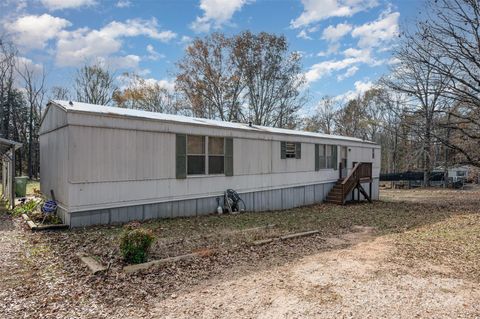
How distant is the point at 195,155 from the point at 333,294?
6.46m

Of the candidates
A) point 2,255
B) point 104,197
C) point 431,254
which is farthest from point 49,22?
point 431,254

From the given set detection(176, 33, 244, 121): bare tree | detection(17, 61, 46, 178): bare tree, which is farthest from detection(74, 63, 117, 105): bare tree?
detection(176, 33, 244, 121): bare tree

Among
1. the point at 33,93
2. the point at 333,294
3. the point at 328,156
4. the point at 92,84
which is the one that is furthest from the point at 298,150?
the point at 33,93

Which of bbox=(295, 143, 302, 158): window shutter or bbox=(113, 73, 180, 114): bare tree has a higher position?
bbox=(113, 73, 180, 114): bare tree

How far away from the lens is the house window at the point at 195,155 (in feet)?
31.1

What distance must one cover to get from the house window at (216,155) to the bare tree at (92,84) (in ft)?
77.7

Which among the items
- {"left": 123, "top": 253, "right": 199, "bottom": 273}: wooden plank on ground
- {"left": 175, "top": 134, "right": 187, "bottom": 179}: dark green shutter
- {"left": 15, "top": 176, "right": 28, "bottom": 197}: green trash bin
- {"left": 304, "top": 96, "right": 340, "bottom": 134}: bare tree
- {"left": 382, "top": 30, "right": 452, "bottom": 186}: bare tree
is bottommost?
{"left": 123, "top": 253, "right": 199, "bottom": 273}: wooden plank on ground

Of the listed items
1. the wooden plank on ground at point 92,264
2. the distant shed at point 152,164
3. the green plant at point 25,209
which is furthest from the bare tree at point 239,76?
the wooden plank on ground at point 92,264

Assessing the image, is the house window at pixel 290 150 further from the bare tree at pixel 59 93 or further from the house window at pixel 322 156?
the bare tree at pixel 59 93

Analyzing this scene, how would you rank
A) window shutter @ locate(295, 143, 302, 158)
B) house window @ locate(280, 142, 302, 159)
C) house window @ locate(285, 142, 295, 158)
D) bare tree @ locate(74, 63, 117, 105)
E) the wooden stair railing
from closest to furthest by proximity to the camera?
1. house window @ locate(280, 142, 302, 159)
2. house window @ locate(285, 142, 295, 158)
3. window shutter @ locate(295, 143, 302, 158)
4. the wooden stair railing
5. bare tree @ locate(74, 63, 117, 105)

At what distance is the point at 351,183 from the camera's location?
588 inches

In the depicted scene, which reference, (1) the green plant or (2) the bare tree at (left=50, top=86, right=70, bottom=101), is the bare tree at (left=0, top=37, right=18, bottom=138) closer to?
(2) the bare tree at (left=50, top=86, right=70, bottom=101)

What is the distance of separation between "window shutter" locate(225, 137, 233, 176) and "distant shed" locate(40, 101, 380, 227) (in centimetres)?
3

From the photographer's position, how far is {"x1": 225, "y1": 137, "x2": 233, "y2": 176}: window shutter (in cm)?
1045
